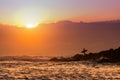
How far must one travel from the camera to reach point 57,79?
4750 centimetres

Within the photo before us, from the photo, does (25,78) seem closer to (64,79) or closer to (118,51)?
(64,79)

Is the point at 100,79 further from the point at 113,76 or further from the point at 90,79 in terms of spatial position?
the point at 113,76

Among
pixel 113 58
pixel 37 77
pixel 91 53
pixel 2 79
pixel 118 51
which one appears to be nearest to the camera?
pixel 2 79

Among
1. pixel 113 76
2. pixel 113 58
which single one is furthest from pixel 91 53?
pixel 113 76

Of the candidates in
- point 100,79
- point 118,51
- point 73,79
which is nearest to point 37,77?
point 73,79

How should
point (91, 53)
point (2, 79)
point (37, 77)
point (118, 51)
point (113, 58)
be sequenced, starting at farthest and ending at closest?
point (91, 53), point (118, 51), point (113, 58), point (37, 77), point (2, 79)

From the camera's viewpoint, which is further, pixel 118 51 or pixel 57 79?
pixel 118 51

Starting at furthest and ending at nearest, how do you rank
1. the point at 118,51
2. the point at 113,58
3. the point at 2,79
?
the point at 118,51, the point at 113,58, the point at 2,79

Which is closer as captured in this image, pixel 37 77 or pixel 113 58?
pixel 37 77

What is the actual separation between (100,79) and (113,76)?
4468 millimetres

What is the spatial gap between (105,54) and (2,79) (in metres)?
56.2

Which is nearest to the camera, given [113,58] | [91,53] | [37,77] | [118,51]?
[37,77]

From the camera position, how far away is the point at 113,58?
87812 mm

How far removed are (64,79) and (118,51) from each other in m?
49.2
